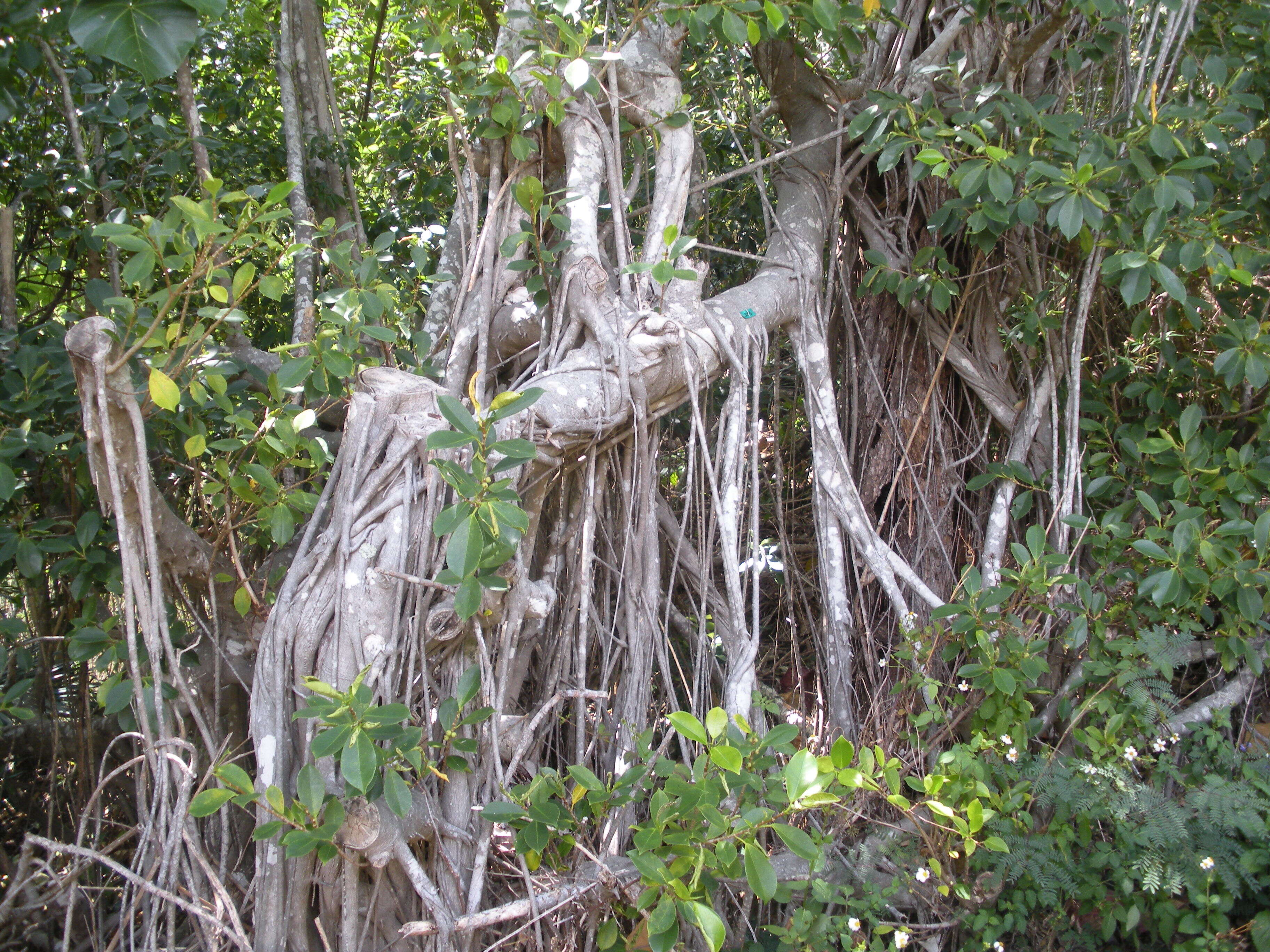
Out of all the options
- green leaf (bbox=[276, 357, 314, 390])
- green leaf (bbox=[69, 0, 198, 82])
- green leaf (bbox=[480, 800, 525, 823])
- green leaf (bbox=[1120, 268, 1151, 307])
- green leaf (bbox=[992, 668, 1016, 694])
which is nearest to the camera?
green leaf (bbox=[69, 0, 198, 82])

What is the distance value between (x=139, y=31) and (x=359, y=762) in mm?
1006

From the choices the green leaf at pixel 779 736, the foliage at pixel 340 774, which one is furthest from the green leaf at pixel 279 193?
the green leaf at pixel 779 736

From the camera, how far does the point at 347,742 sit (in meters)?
1.31

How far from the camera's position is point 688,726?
1358 mm

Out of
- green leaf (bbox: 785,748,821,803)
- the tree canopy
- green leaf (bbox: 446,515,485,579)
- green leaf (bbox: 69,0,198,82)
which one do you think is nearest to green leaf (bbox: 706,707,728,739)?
the tree canopy

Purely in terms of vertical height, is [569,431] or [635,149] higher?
[635,149]

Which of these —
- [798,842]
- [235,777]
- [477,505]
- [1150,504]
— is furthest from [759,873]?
[1150,504]

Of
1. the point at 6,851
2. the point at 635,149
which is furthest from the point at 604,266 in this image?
the point at 6,851

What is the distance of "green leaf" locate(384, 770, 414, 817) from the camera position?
134 centimetres

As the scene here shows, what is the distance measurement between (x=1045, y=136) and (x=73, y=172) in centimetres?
257

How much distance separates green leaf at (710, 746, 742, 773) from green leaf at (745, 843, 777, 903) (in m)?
0.12

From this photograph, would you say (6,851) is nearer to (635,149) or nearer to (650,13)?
(635,149)

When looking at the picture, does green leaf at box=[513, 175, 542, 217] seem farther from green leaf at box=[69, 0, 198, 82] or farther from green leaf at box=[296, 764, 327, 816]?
green leaf at box=[296, 764, 327, 816]

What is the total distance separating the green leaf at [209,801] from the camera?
129cm
